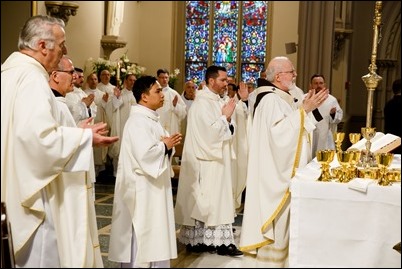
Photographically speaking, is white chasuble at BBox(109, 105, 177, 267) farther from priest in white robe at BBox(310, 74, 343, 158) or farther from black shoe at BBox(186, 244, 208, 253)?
priest in white robe at BBox(310, 74, 343, 158)

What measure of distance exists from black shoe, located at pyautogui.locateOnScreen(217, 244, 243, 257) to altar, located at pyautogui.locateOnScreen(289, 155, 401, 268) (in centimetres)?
197

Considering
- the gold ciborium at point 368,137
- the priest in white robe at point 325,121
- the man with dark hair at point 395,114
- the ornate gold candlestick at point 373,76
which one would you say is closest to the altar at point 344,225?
the gold ciborium at point 368,137

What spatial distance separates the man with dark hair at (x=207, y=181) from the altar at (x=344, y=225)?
204 cm

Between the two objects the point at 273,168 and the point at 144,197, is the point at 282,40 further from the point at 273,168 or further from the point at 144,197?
the point at 144,197

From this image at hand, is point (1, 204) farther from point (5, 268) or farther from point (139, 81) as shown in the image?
point (139, 81)

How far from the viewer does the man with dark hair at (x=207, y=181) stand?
225 inches

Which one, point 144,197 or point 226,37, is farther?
point 226,37

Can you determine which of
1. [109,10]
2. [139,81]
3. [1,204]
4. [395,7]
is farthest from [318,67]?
[1,204]

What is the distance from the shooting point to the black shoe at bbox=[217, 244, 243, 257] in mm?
5578

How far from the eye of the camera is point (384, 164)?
3883mm

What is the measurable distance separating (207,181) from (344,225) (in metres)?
2.34

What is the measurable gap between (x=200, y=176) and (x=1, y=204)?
9.64 feet

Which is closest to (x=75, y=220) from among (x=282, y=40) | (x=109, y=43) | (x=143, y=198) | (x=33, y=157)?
(x=33, y=157)

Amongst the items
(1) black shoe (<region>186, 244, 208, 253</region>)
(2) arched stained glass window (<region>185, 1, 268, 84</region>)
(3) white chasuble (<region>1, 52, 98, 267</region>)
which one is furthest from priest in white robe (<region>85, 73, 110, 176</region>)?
(3) white chasuble (<region>1, 52, 98, 267</region>)
